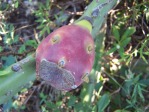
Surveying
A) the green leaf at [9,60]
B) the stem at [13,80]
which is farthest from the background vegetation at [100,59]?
the stem at [13,80]

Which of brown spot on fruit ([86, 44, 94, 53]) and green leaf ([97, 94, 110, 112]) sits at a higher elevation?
brown spot on fruit ([86, 44, 94, 53])

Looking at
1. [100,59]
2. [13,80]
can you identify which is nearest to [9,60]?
[100,59]

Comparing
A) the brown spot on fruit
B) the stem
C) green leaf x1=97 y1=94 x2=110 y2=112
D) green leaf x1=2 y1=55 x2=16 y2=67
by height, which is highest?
the brown spot on fruit

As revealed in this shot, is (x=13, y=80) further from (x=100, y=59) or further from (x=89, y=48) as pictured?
(x=100, y=59)

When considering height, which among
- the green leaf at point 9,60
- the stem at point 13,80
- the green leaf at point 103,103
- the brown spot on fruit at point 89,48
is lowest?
the green leaf at point 103,103

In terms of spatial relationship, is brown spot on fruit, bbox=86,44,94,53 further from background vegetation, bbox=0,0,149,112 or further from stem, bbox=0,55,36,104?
background vegetation, bbox=0,0,149,112

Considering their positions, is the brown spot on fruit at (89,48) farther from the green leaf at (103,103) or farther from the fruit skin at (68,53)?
the green leaf at (103,103)

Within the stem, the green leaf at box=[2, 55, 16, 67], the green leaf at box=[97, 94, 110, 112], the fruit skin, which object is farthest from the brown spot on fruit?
the green leaf at box=[2, 55, 16, 67]
